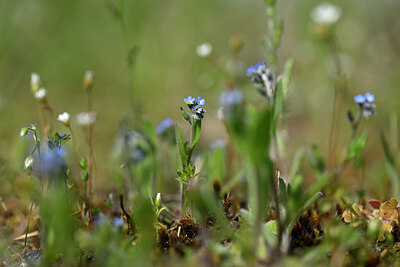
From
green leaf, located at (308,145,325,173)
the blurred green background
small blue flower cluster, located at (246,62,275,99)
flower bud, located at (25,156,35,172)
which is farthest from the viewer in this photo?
the blurred green background

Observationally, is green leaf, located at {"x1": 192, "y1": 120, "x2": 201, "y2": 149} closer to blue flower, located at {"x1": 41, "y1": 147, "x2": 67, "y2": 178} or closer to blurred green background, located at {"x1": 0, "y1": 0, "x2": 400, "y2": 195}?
blue flower, located at {"x1": 41, "y1": 147, "x2": 67, "y2": 178}

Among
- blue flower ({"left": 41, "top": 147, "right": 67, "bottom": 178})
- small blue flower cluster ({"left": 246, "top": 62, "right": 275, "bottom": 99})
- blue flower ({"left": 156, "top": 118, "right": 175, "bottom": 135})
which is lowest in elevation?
blue flower ({"left": 41, "top": 147, "right": 67, "bottom": 178})

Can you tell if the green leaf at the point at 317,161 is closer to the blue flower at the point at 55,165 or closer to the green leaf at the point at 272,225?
the green leaf at the point at 272,225

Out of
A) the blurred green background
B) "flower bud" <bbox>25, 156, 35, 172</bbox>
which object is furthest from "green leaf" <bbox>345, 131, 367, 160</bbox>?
"flower bud" <bbox>25, 156, 35, 172</bbox>

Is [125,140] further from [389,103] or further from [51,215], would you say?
[389,103]

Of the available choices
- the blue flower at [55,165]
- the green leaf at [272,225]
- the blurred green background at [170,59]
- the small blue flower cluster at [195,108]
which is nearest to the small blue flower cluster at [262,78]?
the small blue flower cluster at [195,108]

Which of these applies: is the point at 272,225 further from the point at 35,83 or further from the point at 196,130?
the point at 35,83

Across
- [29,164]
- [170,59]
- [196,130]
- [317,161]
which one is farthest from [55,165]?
[170,59]

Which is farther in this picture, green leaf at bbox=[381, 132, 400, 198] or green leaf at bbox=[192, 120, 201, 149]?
green leaf at bbox=[381, 132, 400, 198]
